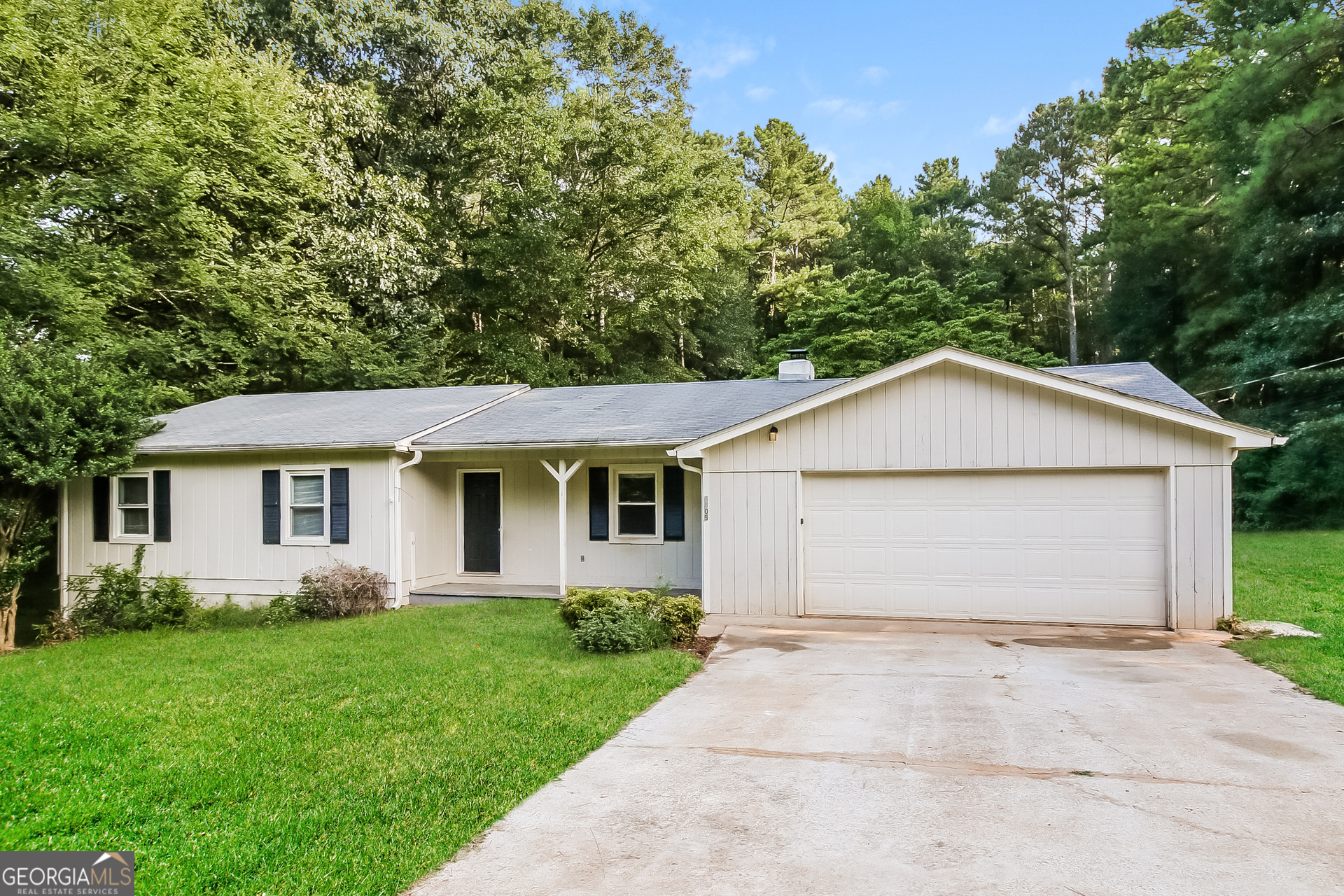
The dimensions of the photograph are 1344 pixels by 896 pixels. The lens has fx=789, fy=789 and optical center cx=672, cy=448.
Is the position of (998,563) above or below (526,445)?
below

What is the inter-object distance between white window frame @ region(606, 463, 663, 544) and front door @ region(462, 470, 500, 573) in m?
1.98

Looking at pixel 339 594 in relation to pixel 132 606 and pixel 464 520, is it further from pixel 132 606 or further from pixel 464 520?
pixel 132 606


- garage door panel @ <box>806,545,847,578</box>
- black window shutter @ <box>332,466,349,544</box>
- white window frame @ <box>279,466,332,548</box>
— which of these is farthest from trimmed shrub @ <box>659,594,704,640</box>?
white window frame @ <box>279,466,332,548</box>

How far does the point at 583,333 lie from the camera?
2498 centimetres

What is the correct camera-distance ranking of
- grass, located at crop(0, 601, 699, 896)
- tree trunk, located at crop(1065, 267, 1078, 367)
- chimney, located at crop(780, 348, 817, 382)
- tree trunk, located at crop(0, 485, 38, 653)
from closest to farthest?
grass, located at crop(0, 601, 699, 896)
tree trunk, located at crop(0, 485, 38, 653)
chimney, located at crop(780, 348, 817, 382)
tree trunk, located at crop(1065, 267, 1078, 367)

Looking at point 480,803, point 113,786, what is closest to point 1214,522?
point 480,803

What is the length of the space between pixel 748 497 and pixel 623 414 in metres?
3.14

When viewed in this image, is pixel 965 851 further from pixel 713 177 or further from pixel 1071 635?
pixel 713 177

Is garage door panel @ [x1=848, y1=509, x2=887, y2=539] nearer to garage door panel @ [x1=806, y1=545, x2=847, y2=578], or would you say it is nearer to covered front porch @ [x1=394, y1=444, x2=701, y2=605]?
garage door panel @ [x1=806, y1=545, x2=847, y2=578]

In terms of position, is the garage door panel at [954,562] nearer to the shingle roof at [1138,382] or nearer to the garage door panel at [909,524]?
the garage door panel at [909,524]

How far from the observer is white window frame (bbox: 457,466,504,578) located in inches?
503

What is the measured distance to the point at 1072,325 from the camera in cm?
3303

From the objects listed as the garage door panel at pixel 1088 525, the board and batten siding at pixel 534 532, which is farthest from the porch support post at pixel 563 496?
Result: the garage door panel at pixel 1088 525

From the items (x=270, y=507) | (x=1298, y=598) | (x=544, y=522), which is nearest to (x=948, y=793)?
(x=544, y=522)
